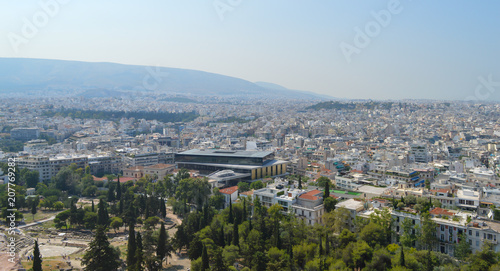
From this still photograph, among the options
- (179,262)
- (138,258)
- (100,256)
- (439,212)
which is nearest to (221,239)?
(179,262)

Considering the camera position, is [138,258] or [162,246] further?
[162,246]

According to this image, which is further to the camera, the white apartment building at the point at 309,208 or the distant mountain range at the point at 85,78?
the distant mountain range at the point at 85,78

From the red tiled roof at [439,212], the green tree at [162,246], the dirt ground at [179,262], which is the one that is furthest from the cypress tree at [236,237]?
the red tiled roof at [439,212]

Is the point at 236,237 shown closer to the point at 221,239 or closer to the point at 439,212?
the point at 221,239

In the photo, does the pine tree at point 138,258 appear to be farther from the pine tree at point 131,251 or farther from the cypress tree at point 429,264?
the cypress tree at point 429,264

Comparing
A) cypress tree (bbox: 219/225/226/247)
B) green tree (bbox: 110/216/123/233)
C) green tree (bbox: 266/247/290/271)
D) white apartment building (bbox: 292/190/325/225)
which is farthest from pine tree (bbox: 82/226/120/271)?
white apartment building (bbox: 292/190/325/225)

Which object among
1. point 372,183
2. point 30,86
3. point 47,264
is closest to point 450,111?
point 372,183

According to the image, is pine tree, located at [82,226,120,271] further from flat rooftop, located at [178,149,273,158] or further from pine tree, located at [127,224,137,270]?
flat rooftop, located at [178,149,273,158]

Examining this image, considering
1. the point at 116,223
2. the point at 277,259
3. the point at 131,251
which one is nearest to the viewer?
the point at 277,259


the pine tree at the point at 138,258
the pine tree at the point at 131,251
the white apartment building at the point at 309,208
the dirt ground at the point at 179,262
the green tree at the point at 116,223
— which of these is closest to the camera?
the pine tree at the point at 138,258
